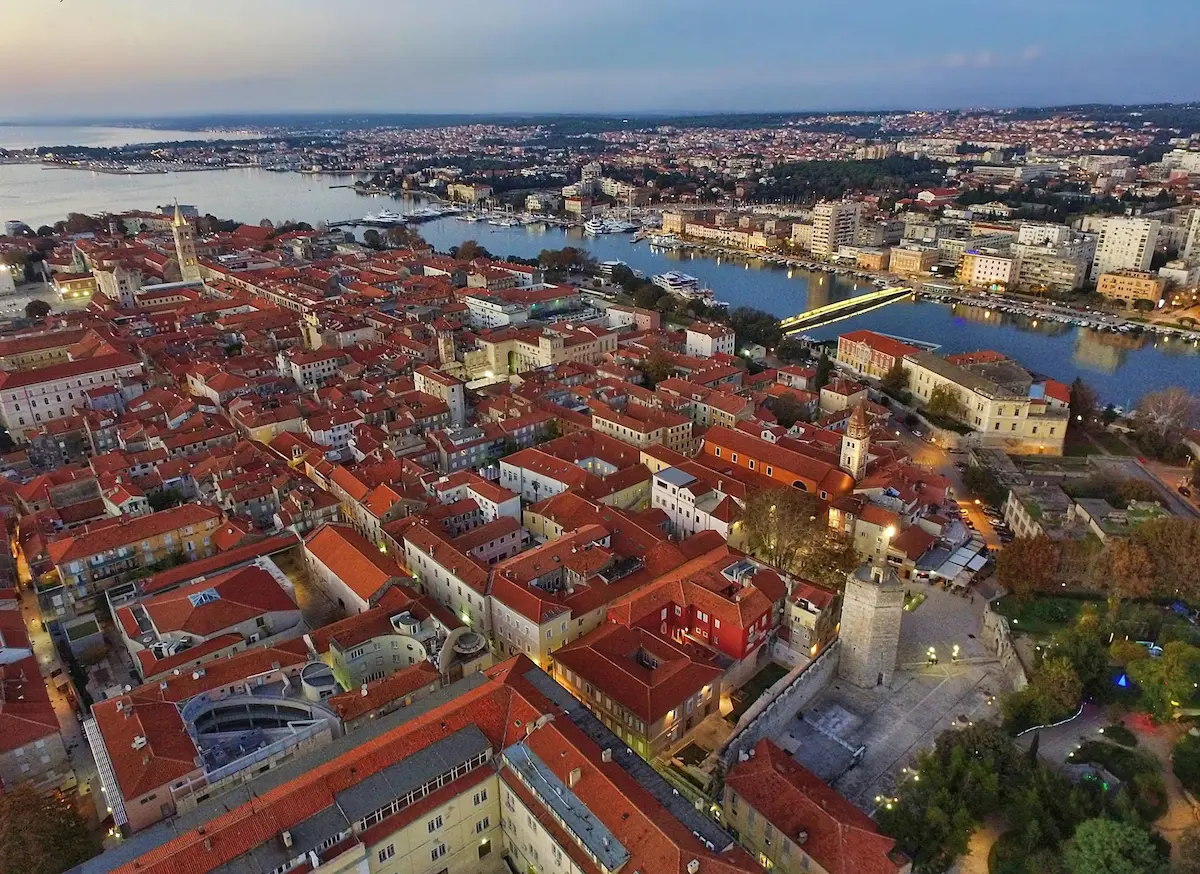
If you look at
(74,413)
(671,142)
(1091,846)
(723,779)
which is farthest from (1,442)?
(671,142)

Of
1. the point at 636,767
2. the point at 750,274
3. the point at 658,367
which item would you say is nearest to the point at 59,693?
the point at 636,767

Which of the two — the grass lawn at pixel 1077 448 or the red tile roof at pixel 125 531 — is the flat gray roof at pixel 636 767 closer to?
the red tile roof at pixel 125 531

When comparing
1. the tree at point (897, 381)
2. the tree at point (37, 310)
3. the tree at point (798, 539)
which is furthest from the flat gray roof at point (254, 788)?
the tree at point (37, 310)

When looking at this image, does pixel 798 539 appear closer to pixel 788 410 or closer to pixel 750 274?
pixel 788 410

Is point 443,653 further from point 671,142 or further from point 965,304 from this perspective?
point 671,142

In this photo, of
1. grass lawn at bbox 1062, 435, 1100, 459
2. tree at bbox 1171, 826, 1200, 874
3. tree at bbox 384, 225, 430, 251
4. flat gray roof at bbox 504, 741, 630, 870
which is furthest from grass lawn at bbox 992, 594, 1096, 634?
tree at bbox 384, 225, 430, 251
